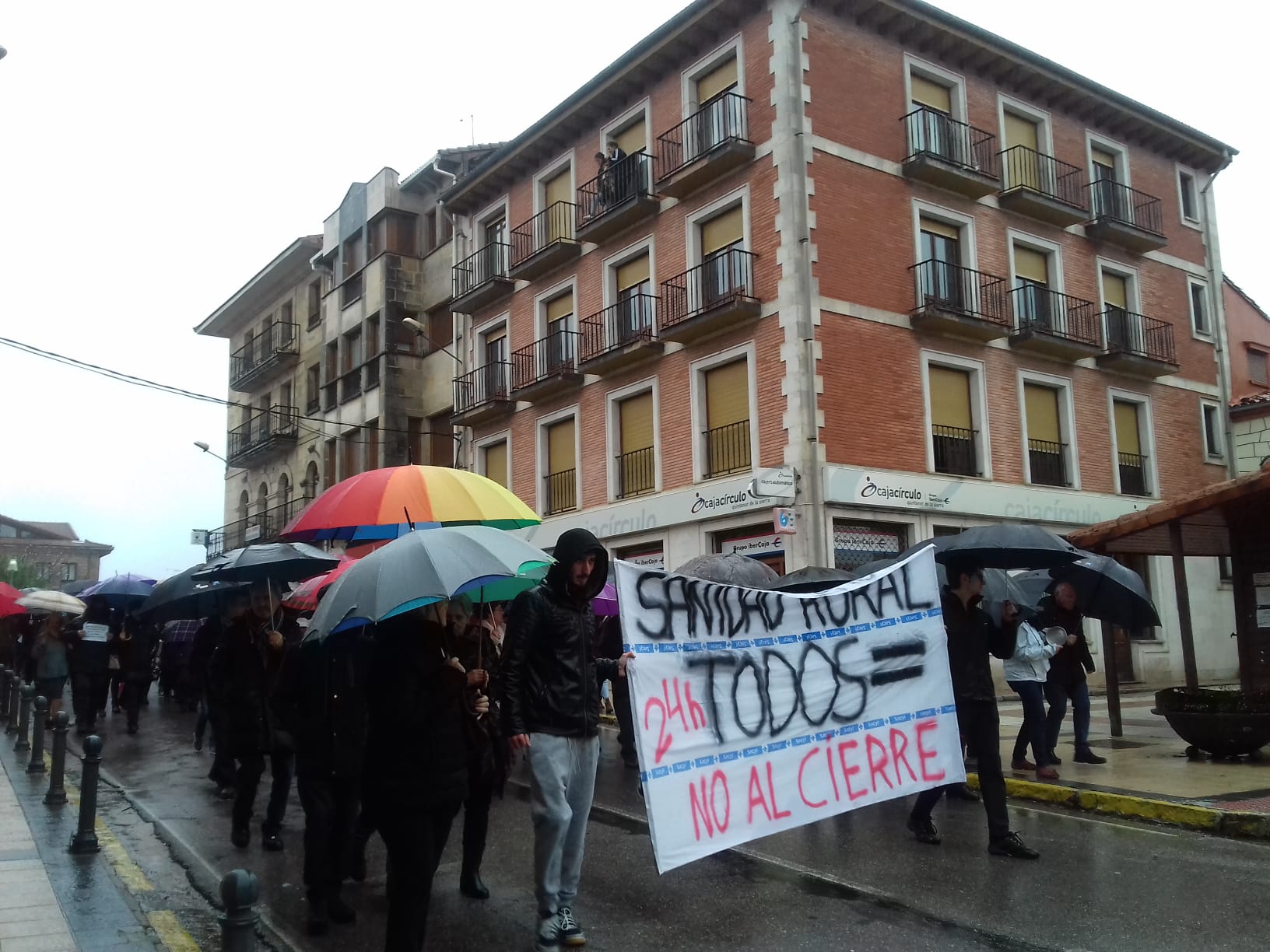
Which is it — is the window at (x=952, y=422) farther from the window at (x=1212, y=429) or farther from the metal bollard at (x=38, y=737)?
the metal bollard at (x=38, y=737)

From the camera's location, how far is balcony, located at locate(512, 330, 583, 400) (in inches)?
961

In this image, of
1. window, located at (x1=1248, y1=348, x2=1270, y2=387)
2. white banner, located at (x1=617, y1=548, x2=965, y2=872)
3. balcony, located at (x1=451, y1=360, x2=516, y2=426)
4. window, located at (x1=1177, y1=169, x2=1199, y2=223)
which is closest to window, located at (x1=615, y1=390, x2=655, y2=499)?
balcony, located at (x1=451, y1=360, x2=516, y2=426)

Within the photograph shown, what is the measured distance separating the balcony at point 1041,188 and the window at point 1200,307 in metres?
4.88

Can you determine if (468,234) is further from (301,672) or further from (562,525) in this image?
(301,672)

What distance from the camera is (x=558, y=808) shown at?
5.18m

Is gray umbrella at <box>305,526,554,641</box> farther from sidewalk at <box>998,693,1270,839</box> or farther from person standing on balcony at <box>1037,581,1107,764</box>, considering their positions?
person standing on balcony at <box>1037,581,1107,764</box>

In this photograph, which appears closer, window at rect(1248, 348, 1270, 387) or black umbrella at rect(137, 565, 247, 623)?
black umbrella at rect(137, 565, 247, 623)

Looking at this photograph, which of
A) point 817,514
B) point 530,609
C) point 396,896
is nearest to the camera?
point 396,896

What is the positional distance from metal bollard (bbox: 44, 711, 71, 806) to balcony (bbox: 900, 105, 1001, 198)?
17.5 metres

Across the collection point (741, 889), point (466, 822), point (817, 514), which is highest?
point (817, 514)

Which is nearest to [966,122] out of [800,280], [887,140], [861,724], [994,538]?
[887,140]

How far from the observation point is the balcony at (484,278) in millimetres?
27266

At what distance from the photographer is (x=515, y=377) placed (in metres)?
26.9

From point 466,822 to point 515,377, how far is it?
69.3 ft
